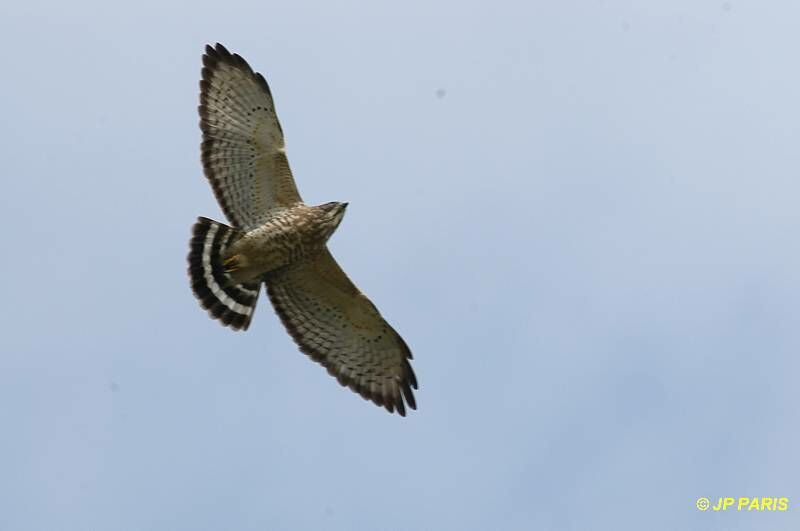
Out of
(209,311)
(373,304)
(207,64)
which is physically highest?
(207,64)

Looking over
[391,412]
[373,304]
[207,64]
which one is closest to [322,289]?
[373,304]

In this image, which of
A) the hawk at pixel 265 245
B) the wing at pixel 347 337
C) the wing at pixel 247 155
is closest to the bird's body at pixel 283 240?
the hawk at pixel 265 245

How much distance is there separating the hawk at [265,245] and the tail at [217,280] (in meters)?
0.01

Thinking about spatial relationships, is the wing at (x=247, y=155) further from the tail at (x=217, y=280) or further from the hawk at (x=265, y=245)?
the tail at (x=217, y=280)

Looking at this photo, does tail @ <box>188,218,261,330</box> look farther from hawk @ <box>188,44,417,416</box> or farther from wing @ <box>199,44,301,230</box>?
wing @ <box>199,44,301,230</box>

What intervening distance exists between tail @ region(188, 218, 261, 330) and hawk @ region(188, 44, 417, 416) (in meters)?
0.01

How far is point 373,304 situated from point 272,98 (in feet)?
7.67

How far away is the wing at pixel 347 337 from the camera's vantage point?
1528 cm

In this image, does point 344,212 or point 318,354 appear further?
point 318,354

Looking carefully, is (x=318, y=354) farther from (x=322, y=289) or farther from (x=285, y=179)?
(x=285, y=179)

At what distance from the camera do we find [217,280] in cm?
1490

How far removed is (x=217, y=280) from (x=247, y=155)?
130cm

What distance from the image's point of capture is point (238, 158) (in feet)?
49.0

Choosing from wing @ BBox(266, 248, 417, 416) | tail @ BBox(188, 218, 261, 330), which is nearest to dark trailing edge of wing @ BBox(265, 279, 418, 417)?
wing @ BBox(266, 248, 417, 416)
